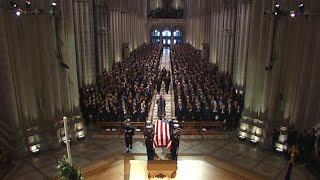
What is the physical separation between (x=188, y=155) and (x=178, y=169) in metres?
1.34

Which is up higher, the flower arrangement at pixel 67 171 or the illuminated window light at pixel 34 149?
the flower arrangement at pixel 67 171

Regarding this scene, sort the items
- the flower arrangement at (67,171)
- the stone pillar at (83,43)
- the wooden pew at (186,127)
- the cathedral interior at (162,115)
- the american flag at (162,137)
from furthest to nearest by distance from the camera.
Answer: the stone pillar at (83,43) → the wooden pew at (186,127) → the cathedral interior at (162,115) → the american flag at (162,137) → the flower arrangement at (67,171)

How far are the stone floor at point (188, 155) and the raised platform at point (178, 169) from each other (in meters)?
0.67

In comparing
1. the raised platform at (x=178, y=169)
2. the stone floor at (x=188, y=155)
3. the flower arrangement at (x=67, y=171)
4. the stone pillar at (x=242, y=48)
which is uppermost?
the stone pillar at (x=242, y=48)

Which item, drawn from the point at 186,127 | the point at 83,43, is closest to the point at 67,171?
the point at 186,127

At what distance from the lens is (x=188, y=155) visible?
428 inches

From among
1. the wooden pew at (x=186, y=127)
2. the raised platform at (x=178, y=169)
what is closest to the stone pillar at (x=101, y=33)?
the wooden pew at (x=186, y=127)

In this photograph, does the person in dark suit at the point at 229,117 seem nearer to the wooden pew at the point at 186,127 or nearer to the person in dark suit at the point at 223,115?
the person in dark suit at the point at 223,115

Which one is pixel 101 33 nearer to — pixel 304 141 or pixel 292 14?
pixel 292 14

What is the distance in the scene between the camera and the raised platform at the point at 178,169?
364 inches

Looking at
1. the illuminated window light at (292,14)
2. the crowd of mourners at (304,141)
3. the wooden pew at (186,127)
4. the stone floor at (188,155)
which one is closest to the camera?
the stone floor at (188,155)

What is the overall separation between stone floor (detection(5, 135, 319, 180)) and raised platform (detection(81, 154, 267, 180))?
26.5 inches

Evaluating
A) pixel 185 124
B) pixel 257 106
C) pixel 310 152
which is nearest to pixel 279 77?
pixel 257 106

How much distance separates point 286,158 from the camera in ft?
36.2
